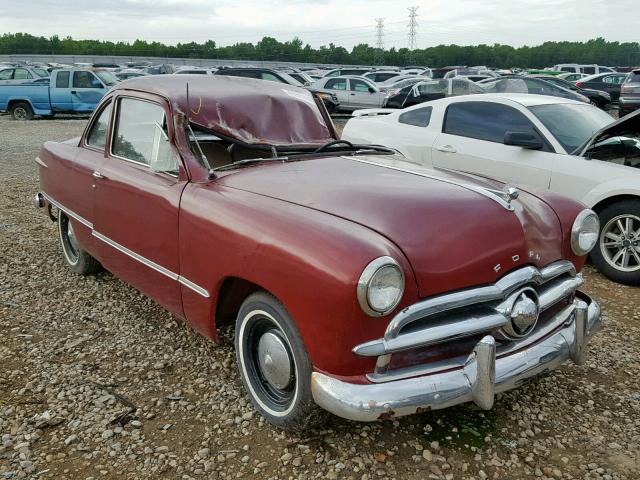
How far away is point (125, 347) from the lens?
3680 millimetres

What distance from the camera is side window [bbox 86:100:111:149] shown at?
424 centimetres

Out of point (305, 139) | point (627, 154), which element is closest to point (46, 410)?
point (305, 139)

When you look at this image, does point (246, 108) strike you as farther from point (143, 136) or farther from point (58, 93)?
point (58, 93)

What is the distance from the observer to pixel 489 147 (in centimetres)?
586

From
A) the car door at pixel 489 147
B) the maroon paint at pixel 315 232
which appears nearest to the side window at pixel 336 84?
the car door at pixel 489 147

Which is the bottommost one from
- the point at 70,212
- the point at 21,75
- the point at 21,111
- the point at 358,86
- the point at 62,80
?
the point at 70,212

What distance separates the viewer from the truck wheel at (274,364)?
252 cm

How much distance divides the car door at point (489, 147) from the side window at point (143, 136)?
3352mm

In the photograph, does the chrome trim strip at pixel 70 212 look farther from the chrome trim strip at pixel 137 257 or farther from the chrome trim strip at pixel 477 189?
the chrome trim strip at pixel 477 189

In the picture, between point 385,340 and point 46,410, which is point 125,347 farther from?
point 385,340

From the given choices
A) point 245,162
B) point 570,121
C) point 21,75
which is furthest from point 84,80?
point 245,162

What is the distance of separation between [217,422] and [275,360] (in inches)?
20.4

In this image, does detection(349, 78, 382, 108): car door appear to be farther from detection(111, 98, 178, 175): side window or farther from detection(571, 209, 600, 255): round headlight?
detection(571, 209, 600, 255): round headlight

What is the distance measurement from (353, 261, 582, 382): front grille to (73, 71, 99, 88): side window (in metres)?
17.2
